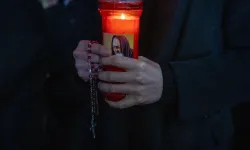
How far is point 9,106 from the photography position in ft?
3.20

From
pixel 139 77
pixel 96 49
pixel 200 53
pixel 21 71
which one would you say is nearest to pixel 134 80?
pixel 139 77

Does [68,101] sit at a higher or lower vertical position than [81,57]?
lower

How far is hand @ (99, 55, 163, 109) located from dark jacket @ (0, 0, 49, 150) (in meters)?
0.33

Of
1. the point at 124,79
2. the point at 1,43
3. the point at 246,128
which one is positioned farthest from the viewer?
the point at 246,128

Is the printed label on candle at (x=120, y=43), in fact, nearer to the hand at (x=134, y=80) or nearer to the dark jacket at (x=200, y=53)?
the hand at (x=134, y=80)

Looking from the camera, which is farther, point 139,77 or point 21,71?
point 21,71

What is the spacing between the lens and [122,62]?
0.71m

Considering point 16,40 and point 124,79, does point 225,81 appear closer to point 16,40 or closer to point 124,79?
point 124,79

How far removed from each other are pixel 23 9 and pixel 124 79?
436 mm

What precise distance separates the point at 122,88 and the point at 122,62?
2.6 inches

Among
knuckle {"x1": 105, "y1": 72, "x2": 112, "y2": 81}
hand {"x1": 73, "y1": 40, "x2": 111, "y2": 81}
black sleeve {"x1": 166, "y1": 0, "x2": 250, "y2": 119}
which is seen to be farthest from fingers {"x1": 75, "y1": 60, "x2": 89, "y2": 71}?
black sleeve {"x1": 166, "y1": 0, "x2": 250, "y2": 119}

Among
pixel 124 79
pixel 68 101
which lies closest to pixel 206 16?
pixel 124 79

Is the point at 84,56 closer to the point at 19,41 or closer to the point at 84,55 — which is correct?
the point at 84,55

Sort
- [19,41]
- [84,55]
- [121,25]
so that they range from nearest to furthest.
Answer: [121,25], [84,55], [19,41]
